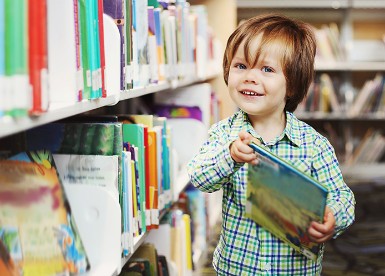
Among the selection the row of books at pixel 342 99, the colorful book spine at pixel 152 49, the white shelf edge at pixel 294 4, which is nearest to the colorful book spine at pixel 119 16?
the colorful book spine at pixel 152 49

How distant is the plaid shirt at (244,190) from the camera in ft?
5.17

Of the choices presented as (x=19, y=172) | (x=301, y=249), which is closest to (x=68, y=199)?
(x=19, y=172)

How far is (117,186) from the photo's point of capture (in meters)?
1.59

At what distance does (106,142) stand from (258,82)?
1.27 ft

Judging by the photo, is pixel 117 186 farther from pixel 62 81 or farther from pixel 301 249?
pixel 301 249

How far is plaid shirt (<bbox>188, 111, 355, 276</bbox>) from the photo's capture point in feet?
5.17

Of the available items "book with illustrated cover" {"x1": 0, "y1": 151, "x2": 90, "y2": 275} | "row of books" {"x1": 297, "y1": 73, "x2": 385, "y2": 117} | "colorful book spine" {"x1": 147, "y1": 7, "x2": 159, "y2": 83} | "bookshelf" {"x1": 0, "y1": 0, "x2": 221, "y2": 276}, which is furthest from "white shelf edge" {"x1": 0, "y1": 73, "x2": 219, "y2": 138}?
"row of books" {"x1": 297, "y1": 73, "x2": 385, "y2": 117}

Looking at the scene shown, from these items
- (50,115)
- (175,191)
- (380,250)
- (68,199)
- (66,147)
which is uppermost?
(50,115)

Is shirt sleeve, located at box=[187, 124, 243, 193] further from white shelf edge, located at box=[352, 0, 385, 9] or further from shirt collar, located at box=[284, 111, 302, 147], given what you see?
white shelf edge, located at box=[352, 0, 385, 9]

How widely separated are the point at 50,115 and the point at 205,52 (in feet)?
7.59

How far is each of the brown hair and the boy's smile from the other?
11mm

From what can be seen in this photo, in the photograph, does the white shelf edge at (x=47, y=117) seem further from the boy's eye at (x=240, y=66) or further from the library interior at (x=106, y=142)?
the boy's eye at (x=240, y=66)

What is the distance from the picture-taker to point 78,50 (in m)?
1.37

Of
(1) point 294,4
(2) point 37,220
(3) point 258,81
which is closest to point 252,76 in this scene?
(3) point 258,81
